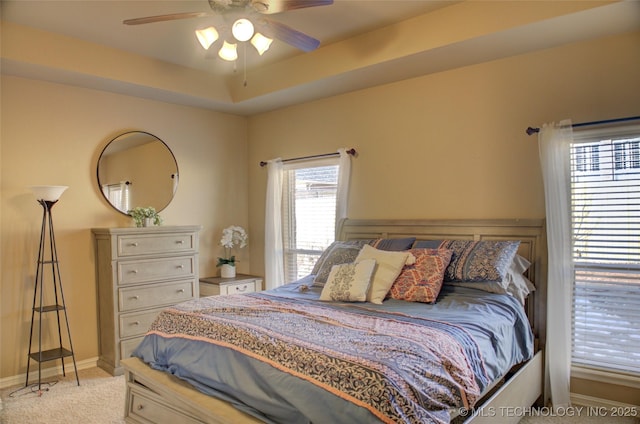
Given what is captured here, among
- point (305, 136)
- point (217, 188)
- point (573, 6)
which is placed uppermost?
point (573, 6)

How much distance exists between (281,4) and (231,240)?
9.70 ft

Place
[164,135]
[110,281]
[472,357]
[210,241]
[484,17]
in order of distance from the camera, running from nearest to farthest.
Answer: [472,357]
[484,17]
[110,281]
[164,135]
[210,241]

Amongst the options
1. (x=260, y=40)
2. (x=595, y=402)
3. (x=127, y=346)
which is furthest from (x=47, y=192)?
(x=595, y=402)

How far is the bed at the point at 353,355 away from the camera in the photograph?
165 cm

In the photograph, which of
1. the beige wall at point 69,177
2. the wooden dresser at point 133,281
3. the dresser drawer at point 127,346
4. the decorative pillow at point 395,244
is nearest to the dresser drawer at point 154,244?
the wooden dresser at point 133,281

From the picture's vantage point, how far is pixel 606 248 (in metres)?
2.84

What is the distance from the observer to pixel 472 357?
2076mm

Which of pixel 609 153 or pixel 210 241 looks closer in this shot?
pixel 609 153

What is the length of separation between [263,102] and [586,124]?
117 inches

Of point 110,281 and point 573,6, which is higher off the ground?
point 573,6

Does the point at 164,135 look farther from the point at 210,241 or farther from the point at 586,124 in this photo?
the point at 586,124

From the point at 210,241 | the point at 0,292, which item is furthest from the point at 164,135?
the point at 0,292

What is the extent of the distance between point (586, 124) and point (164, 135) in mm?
3740

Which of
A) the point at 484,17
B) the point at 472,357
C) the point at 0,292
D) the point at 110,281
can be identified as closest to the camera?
the point at 472,357
